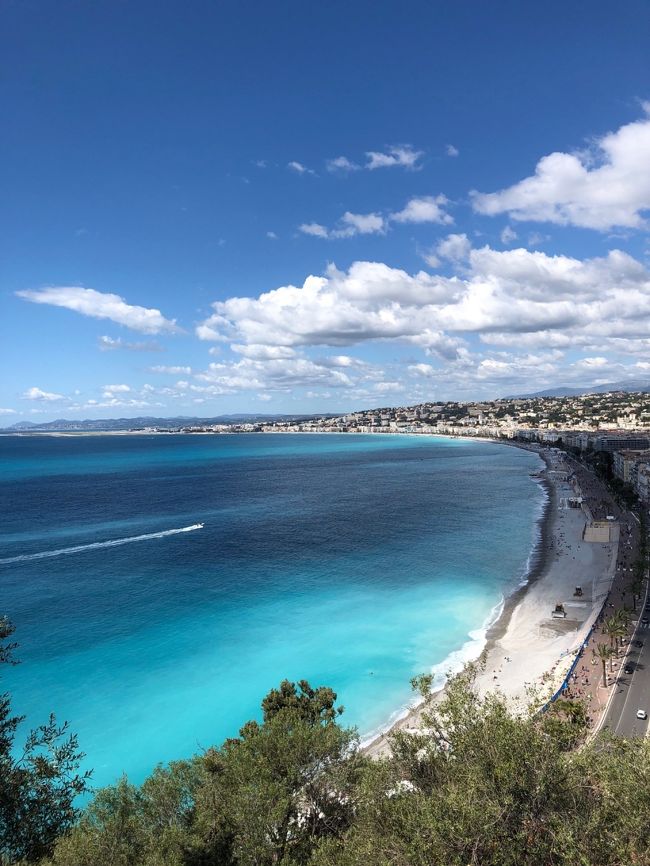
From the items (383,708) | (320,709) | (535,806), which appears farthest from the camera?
(383,708)

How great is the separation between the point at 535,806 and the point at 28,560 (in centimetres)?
5552

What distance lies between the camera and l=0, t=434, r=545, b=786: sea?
89.8 feet

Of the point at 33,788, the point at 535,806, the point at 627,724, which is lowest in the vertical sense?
the point at 627,724

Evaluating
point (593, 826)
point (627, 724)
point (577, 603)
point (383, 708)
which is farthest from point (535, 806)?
point (577, 603)

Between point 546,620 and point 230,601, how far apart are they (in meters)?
24.4

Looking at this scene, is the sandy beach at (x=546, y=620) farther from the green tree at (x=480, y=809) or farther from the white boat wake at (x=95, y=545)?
the white boat wake at (x=95, y=545)

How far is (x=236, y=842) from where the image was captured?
37.0 ft

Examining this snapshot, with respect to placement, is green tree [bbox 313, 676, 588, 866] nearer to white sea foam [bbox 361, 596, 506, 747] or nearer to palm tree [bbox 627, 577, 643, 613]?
white sea foam [bbox 361, 596, 506, 747]

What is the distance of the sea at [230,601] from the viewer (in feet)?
89.8

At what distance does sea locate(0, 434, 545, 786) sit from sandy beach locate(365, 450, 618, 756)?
1.49 metres

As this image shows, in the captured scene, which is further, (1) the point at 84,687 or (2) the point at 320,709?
(1) the point at 84,687

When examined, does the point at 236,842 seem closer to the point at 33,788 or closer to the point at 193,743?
the point at 33,788

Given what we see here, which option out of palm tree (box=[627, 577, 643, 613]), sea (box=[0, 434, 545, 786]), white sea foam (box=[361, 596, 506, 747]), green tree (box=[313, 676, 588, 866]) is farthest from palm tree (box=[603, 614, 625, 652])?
green tree (box=[313, 676, 588, 866])

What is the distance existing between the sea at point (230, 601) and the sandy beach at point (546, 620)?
4.90 ft
